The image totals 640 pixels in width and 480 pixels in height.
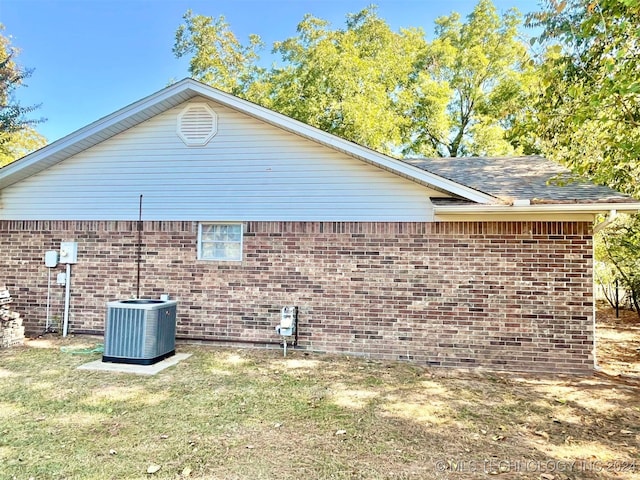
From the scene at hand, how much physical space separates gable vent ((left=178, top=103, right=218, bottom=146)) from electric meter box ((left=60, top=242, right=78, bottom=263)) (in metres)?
3.01

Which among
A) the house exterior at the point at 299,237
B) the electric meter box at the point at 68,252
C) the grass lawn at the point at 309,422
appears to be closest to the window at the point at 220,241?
the house exterior at the point at 299,237

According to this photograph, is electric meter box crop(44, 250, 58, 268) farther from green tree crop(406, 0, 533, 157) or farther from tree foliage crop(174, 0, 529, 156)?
green tree crop(406, 0, 533, 157)

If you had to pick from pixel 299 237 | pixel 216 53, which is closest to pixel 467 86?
pixel 216 53

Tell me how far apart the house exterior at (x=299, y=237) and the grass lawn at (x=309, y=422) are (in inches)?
31.4

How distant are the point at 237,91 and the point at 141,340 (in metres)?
18.4

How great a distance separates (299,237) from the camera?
7.05 meters

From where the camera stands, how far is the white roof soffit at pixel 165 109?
6324 mm

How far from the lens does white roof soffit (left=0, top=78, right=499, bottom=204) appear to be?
632cm

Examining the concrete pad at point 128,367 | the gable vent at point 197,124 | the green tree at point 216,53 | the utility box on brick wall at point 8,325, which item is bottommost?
the concrete pad at point 128,367

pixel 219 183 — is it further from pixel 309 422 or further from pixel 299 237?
pixel 309 422

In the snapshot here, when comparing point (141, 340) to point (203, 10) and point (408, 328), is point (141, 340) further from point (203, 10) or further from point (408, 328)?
Result: point (203, 10)

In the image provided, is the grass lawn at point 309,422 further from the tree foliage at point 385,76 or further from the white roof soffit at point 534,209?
the tree foliage at point 385,76

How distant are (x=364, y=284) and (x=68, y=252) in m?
5.71

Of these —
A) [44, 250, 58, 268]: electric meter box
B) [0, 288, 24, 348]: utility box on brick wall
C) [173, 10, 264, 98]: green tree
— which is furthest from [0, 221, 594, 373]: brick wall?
[173, 10, 264, 98]: green tree
